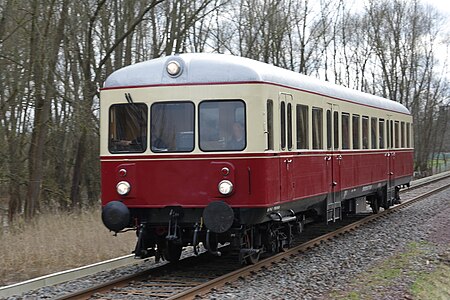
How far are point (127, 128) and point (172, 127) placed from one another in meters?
0.73

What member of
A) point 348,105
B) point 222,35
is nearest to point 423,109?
point 222,35

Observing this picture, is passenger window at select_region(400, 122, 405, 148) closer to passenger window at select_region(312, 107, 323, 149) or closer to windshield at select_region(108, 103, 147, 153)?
passenger window at select_region(312, 107, 323, 149)

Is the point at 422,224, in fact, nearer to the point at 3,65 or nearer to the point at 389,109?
the point at 389,109

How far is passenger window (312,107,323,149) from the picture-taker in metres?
12.3

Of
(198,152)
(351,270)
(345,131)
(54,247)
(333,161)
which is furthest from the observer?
(345,131)

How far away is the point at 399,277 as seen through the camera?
9961 mm

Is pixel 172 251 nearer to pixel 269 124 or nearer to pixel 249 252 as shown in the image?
pixel 249 252

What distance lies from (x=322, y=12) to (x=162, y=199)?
29.7 m

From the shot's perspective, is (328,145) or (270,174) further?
(328,145)

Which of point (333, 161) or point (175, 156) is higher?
point (175, 156)

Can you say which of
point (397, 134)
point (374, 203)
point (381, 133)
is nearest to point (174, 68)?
point (381, 133)

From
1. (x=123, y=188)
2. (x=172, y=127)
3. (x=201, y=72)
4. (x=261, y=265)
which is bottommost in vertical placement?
(x=261, y=265)

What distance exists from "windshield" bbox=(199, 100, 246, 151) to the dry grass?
2.88 metres

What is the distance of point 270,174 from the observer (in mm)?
10031
